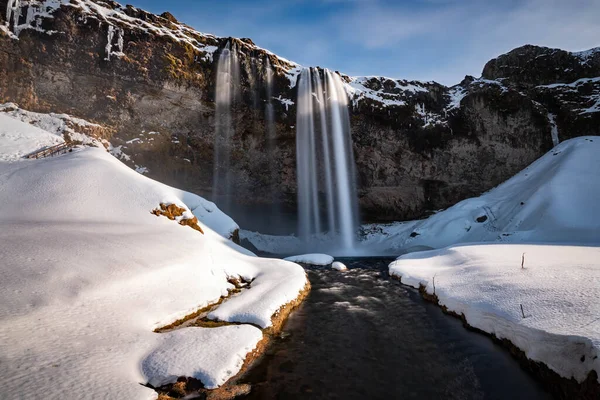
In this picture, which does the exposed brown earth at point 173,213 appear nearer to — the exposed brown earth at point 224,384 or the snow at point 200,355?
the exposed brown earth at point 224,384

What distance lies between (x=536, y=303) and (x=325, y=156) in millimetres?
28938

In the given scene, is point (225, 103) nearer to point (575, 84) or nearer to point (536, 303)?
point (536, 303)

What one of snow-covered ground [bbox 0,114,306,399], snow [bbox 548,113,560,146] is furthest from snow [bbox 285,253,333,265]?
snow [bbox 548,113,560,146]

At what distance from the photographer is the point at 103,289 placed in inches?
232

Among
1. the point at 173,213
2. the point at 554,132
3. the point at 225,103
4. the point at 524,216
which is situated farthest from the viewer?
the point at 554,132

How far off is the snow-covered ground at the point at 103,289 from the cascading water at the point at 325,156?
75.9ft

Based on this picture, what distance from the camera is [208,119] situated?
1161 inches

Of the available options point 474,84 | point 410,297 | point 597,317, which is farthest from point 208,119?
point 474,84

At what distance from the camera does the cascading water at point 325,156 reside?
32.6 meters

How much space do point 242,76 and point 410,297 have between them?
26456 millimetres

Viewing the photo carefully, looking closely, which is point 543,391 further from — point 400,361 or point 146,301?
point 146,301

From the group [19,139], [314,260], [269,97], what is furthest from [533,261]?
[19,139]

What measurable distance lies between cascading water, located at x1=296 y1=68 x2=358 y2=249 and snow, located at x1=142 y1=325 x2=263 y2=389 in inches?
1136

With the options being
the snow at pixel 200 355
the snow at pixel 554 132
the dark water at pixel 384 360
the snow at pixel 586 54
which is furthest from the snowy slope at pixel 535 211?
the snow at pixel 200 355
